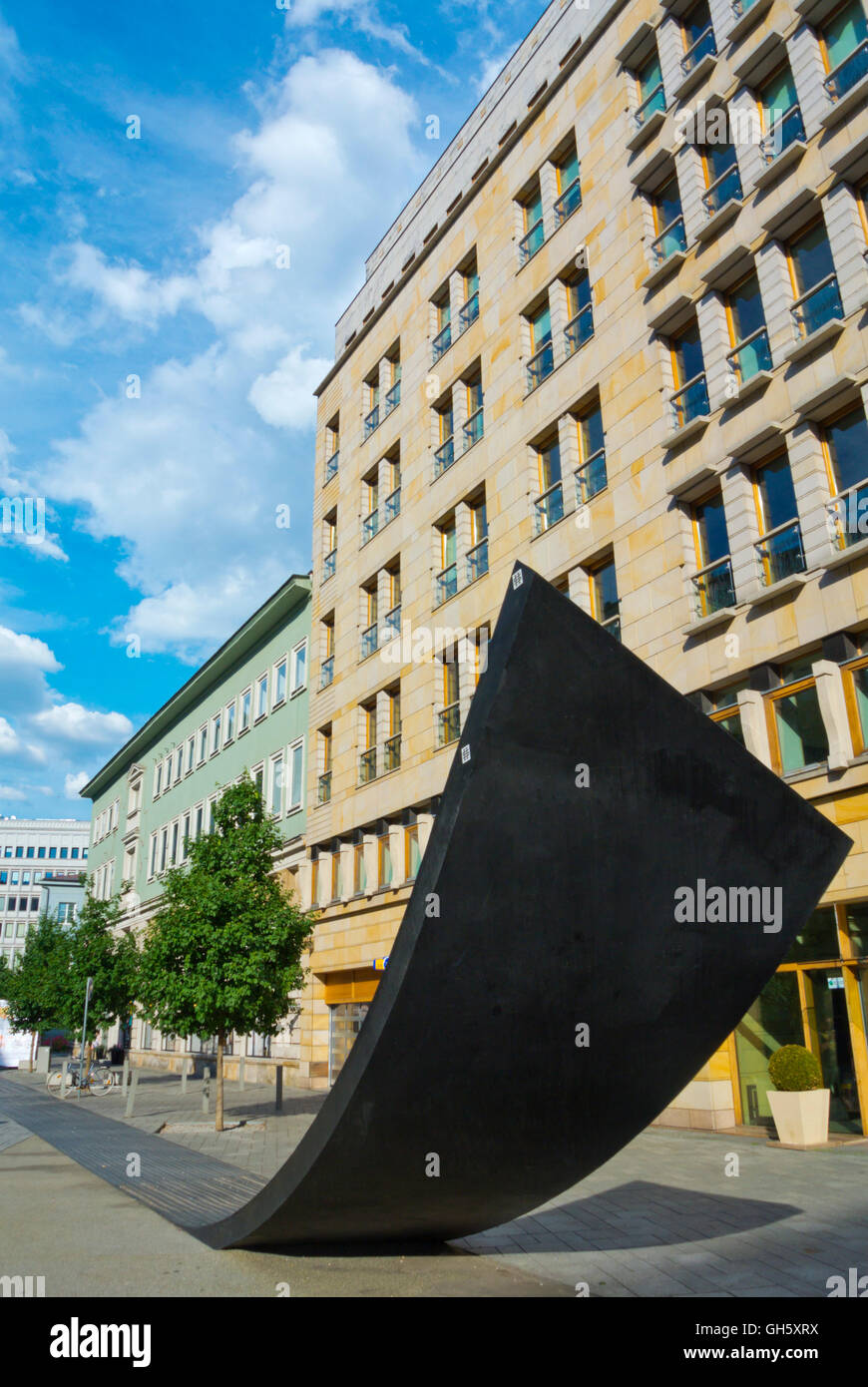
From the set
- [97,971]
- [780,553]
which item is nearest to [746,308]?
[780,553]

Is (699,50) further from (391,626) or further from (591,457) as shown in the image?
(391,626)

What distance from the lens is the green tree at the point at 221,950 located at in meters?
20.3

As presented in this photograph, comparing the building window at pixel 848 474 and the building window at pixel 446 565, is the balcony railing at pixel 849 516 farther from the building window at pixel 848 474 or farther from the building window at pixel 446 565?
the building window at pixel 446 565

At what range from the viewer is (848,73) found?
54.0ft

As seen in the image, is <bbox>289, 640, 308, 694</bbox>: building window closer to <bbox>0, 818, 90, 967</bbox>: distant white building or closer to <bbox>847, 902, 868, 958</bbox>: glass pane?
<bbox>847, 902, 868, 958</bbox>: glass pane

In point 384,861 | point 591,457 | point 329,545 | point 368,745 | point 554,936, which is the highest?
point 329,545

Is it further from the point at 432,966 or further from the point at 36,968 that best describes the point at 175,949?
the point at 36,968

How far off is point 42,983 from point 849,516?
3698cm

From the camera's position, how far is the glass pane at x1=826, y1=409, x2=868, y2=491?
15.6 metres

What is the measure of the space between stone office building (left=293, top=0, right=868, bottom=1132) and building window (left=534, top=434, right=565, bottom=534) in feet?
0.23

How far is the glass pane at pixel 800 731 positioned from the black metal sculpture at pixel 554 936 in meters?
9.57

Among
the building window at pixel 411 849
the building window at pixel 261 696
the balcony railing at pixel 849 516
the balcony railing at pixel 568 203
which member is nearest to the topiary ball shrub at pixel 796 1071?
the balcony railing at pixel 849 516

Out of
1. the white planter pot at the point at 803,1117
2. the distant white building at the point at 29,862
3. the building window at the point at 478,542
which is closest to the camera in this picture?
the white planter pot at the point at 803,1117

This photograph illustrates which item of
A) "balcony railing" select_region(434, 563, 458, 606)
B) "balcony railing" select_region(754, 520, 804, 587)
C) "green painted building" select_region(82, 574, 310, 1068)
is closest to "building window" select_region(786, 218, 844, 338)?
"balcony railing" select_region(754, 520, 804, 587)
